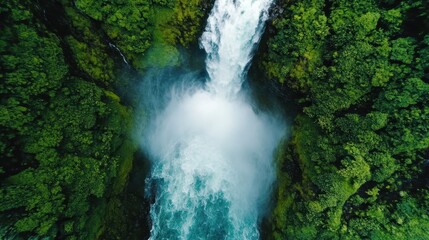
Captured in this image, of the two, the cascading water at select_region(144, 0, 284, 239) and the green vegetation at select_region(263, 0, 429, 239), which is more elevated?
the green vegetation at select_region(263, 0, 429, 239)

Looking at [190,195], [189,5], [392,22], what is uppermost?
[392,22]

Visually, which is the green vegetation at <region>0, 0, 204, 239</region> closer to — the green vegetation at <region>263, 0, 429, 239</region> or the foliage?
the foliage

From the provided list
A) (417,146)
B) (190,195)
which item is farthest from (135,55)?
(417,146)

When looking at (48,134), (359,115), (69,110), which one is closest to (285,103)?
(359,115)

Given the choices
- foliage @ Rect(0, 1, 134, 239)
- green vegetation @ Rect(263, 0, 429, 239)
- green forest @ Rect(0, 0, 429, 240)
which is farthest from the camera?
green vegetation @ Rect(263, 0, 429, 239)

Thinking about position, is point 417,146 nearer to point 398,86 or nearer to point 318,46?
point 398,86

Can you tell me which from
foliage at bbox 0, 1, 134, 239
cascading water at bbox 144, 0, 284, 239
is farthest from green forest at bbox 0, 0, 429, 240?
cascading water at bbox 144, 0, 284, 239
